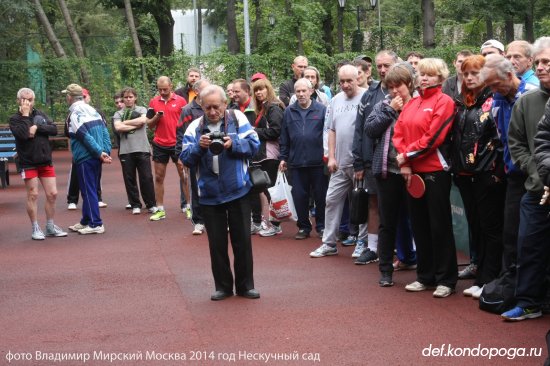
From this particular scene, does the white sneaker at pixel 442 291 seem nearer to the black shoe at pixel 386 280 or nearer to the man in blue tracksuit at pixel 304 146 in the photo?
the black shoe at pixel 386 280

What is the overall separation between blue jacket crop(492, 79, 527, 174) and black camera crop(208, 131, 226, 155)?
2.39 m

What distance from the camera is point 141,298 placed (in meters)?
9.04

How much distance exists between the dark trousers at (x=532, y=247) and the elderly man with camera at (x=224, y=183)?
255cm

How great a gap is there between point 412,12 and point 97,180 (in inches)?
1429

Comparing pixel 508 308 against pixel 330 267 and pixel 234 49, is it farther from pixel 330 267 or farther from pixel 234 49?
pixel 234 49

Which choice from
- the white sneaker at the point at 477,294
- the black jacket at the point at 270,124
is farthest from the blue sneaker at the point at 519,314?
the black jacket at the point at 270,124

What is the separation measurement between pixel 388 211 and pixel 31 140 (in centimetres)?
594

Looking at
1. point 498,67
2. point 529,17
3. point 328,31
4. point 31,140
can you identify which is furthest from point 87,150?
point 328,31

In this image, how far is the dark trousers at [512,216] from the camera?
764cm

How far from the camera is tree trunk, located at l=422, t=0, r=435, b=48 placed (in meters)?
31.7

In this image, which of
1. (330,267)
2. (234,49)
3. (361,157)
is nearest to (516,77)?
(361,157)

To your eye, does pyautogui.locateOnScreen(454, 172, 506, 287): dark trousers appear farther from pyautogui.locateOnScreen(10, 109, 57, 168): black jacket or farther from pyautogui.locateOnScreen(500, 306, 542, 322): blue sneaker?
pyautogui.locateOnScreen(10, 109, 57, 168): black jacket

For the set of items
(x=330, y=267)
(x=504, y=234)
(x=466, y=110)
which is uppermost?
(x=466, y=110)

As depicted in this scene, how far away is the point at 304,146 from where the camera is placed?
38.1ft
